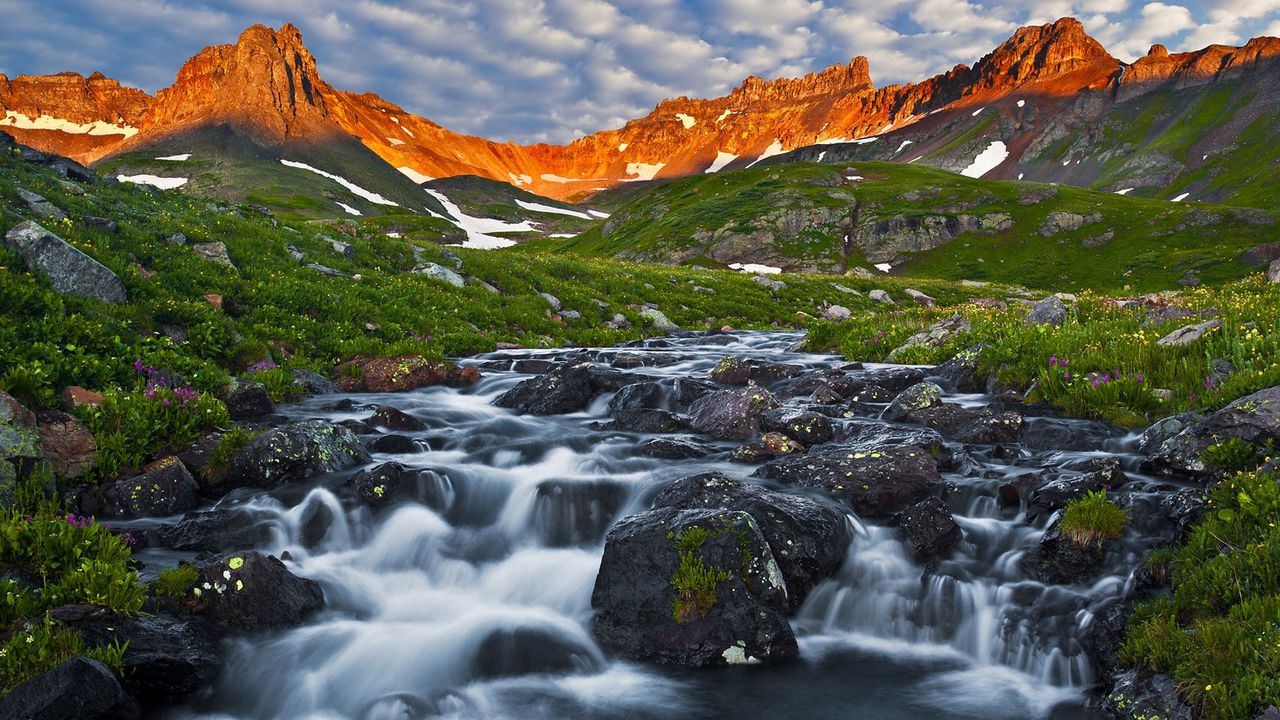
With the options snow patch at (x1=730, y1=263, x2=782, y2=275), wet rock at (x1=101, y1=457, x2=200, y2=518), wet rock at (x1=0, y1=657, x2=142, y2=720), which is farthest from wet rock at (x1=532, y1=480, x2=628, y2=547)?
snow patch at (x1=730, y1=263, x2=782, y2=275)

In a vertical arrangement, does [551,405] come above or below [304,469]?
above

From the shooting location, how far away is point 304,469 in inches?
354

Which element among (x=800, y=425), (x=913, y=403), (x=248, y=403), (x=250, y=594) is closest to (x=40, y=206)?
(x=248, y=403)

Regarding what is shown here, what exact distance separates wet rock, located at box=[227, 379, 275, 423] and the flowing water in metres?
2.89

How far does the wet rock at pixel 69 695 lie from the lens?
4543 millimetres

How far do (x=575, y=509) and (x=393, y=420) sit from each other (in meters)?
4.18

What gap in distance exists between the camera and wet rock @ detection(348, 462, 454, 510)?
28.7 feet

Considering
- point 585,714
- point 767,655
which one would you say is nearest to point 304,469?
point 585,714

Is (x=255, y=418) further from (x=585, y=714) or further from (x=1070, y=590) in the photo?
(x=1070, y=590)

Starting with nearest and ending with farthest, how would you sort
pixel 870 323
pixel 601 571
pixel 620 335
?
pixel 601 571 < pixel 870 323 < pixel 620 335

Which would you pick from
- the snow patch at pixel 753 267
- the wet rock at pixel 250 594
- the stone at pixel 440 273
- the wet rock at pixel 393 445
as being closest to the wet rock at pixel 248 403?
the wet rock at pixel 393 445

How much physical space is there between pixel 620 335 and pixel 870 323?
8.38 metres

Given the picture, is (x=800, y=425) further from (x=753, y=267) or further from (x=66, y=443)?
(x=753, y=267)

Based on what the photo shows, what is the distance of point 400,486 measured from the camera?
9117 millimetres
